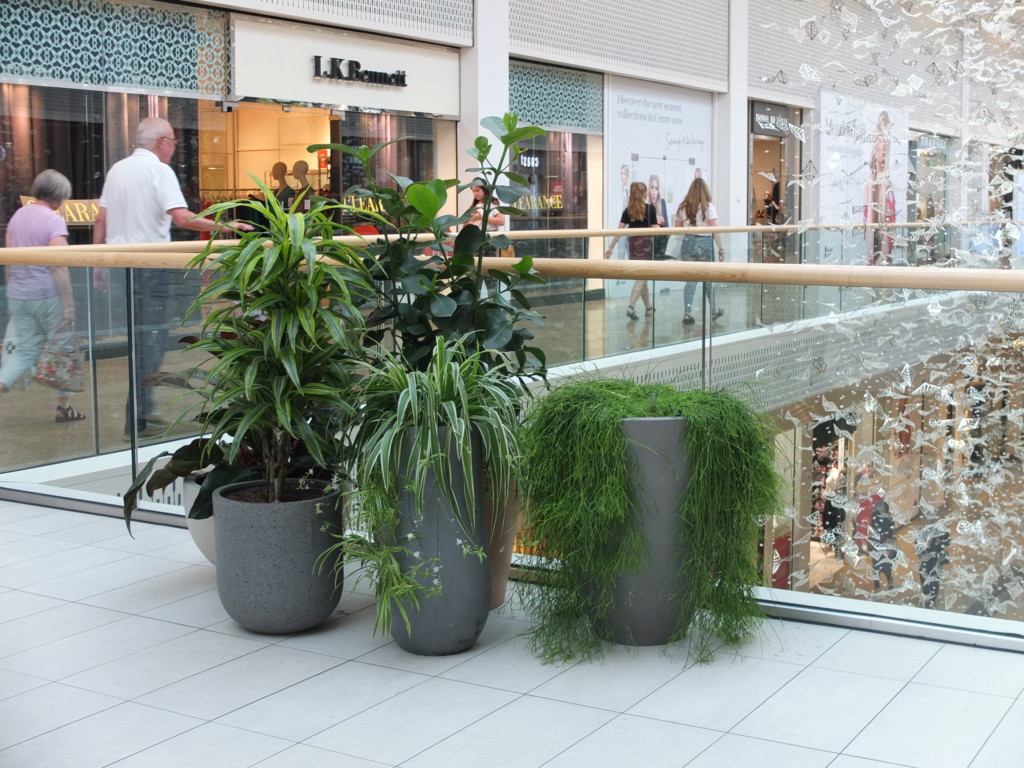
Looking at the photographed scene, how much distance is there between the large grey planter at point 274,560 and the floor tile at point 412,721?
1.69ft

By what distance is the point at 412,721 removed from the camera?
9.29 ft

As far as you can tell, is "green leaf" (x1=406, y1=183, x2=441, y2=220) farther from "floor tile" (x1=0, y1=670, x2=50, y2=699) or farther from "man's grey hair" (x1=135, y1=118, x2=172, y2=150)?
"man's grey hair" (x1=135, y1=118, x2=172, y2=150)

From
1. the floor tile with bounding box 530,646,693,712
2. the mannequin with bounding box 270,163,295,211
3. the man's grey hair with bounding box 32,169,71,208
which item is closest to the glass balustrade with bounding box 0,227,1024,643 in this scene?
the floor tile with bounding box 530,646,693,712

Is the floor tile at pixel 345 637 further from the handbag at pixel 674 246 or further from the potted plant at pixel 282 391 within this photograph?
the handbag at pixel 674 246

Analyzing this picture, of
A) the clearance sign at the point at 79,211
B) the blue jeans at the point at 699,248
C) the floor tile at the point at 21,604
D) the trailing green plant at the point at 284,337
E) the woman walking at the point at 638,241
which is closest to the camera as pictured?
the trailing green plant at the point at 284,337

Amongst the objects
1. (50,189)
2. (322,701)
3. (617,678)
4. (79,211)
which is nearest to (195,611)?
(322,701)

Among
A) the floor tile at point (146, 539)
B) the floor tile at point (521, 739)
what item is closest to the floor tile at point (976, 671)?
the floor tile at point (521, 739)

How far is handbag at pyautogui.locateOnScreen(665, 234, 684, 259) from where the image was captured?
1098 cm

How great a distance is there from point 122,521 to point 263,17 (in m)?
7.01

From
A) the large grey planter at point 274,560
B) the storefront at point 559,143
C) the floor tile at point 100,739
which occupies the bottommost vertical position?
the floor tile at point 100,739

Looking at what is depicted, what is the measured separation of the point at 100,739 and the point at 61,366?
10.1 feet

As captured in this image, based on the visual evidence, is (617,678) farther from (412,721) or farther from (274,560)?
(274,560)

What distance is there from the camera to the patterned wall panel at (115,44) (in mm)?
8859

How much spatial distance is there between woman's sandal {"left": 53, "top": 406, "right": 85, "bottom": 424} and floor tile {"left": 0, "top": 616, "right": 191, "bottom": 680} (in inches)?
80.7
